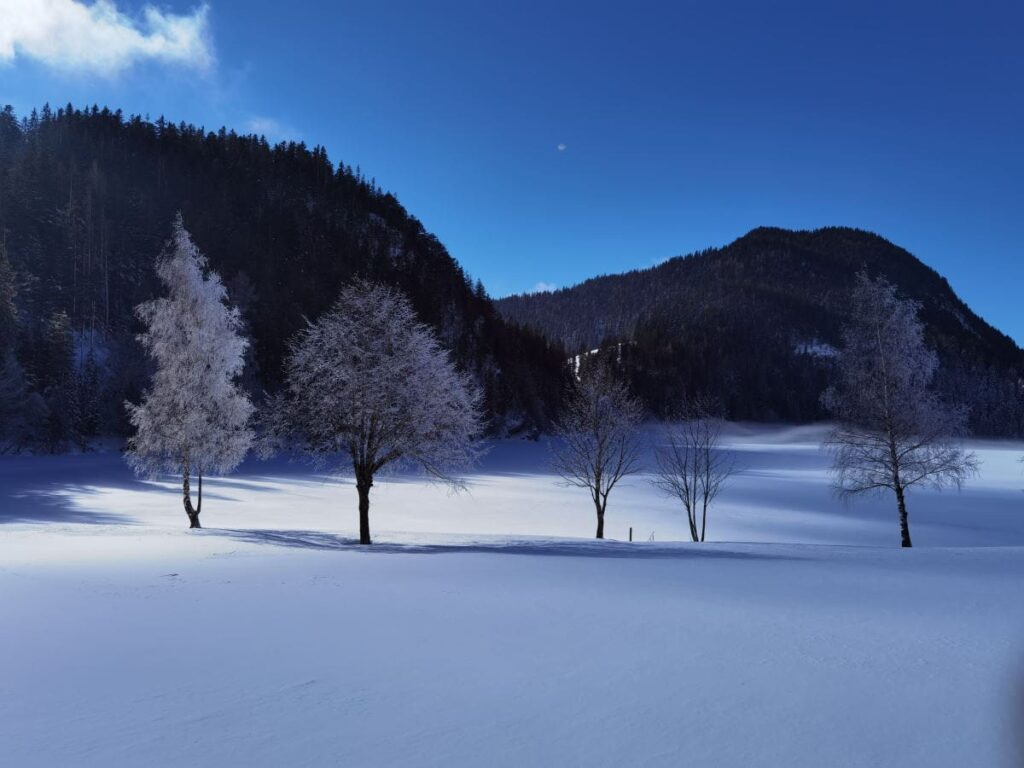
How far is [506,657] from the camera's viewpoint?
6266mm

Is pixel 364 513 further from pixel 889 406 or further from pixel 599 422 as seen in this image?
pixel 889 406

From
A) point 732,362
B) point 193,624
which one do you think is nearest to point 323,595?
point 193,624

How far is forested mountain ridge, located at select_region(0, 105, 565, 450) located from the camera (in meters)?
67.2

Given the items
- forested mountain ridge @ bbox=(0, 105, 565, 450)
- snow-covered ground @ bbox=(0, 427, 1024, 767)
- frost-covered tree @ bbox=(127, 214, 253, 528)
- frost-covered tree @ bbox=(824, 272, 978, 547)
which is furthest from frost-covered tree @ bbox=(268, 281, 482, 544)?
forested mountain ridge @ bbox=(0, 105, 565, 450)

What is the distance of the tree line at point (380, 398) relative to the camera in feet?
61.0

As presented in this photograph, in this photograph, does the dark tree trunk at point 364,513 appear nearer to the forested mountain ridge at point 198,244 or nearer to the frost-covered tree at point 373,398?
the frost-covered tree at point 373,398

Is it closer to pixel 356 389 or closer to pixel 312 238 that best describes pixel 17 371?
pixel 356 389

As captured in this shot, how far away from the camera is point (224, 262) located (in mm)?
110812

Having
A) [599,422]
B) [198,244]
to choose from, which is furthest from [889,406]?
[198,244]

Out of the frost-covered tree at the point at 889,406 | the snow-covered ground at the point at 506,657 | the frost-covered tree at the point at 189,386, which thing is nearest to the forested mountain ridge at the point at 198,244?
the frost-covered tree at the point at 189,386

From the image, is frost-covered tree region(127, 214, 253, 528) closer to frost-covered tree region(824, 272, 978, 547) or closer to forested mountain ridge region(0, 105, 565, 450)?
frost-covered tree region(824, 272, 978, 547)

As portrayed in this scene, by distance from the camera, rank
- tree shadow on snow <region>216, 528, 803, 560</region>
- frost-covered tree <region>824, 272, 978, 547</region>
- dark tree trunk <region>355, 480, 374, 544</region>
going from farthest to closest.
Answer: frost-covered tree <region>824, 272, 978, 547</region>, dark tree trunk <region>355, 480, 374, 544</region>, tree shadow on snow <region>216, 528, 803, 560</region>

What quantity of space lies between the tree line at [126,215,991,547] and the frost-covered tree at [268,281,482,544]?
41 mm

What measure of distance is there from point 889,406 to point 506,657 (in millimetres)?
20401
